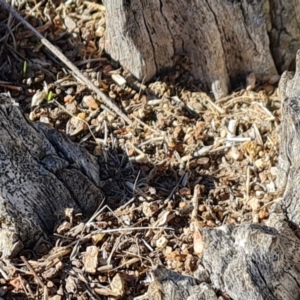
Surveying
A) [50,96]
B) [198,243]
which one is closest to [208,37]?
[50,96]

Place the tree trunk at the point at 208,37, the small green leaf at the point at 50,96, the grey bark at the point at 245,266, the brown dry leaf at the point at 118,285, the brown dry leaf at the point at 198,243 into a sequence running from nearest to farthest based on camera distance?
1. the grey bark at the point at 245,266
2. the brown dry leaf at the point at 118,285
3. the brown dry leaf at the point at 198,243
4. the tree trunk at the point at 208,37
5. the small green leaf at the point at 50,96

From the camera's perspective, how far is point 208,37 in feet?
10.1

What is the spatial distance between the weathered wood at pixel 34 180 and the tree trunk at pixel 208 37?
23.5 inches

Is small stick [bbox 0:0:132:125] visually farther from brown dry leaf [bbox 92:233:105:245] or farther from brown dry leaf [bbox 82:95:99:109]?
brown dry leaf [bbox 92:233:105:245]

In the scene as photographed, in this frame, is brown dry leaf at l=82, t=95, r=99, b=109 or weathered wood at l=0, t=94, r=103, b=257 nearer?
weathered wood at l=0, t=94, r=103, b=257

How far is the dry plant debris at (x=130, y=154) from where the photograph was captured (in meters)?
2.51

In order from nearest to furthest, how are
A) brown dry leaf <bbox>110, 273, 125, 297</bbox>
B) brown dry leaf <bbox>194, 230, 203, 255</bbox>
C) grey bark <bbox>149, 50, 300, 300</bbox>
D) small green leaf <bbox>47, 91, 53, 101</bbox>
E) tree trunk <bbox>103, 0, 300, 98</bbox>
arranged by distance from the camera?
grey bark <bbox>149, 50, 300, 300</bbox>, brown dry leaf <bbox>110, 273, 125, 297</bbox>, brown dry leaf <bbox>194, 230, 203, 255</bbox>, tree trunk <bbox>103, 0, 300, 98</bbox>, small green leaf <bbox>47, 91, 53, 101</bbox>

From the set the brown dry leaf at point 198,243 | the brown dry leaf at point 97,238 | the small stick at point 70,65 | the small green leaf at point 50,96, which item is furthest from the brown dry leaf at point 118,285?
the small green leaf at point 50,96

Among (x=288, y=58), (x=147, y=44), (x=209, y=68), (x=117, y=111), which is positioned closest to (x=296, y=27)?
(x=288, y=58)

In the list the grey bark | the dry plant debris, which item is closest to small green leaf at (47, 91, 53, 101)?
the dry plant debris

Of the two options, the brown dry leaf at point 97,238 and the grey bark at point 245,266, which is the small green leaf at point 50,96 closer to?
the brown dry leaf at point 97,238

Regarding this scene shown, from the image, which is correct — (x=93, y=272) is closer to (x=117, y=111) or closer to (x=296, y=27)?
(x=117, y=111)

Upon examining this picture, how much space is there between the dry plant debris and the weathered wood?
71 millimetres

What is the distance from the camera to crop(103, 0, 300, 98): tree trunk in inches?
117
